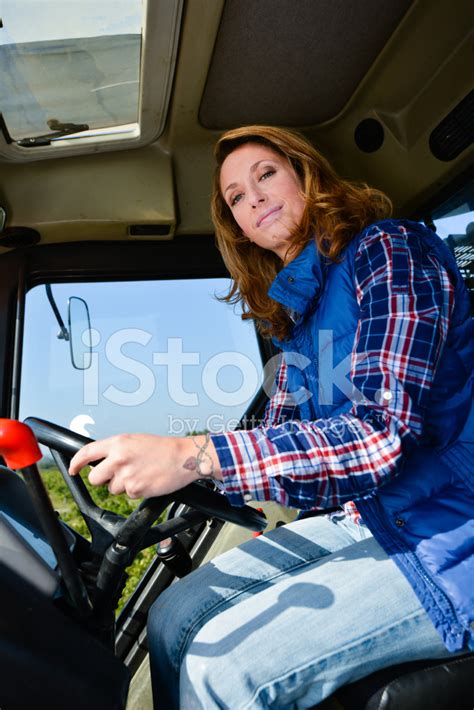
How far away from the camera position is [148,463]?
851 millimetres

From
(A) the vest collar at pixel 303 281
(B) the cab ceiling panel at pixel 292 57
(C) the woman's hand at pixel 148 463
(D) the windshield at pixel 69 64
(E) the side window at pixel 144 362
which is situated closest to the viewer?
(C) the woman's hand at pixel 148 463

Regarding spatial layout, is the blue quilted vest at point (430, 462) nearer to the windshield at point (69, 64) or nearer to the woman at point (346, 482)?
the woman at point (346, 482)

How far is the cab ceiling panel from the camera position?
1.53 m

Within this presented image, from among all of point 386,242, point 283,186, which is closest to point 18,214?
point 283,186

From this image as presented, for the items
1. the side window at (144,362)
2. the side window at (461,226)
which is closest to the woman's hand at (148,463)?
the side window at (144,362)

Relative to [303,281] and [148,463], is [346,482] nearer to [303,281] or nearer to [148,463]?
[148,463]

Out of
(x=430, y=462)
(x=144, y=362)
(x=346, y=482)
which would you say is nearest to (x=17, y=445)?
(x=346, y=482)

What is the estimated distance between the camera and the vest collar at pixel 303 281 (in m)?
1.19

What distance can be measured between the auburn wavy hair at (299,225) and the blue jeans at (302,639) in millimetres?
597

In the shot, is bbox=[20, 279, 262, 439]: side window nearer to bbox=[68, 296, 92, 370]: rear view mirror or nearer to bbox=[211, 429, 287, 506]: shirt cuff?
bbox=[68, 296, 92, 370]: rear view mirror

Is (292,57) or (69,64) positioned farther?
(292,57)

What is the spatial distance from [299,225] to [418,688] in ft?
3.00

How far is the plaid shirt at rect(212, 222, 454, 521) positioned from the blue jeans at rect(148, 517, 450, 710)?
0.61 ft

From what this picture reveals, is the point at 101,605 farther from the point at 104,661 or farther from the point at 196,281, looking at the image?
the point at 196,281
